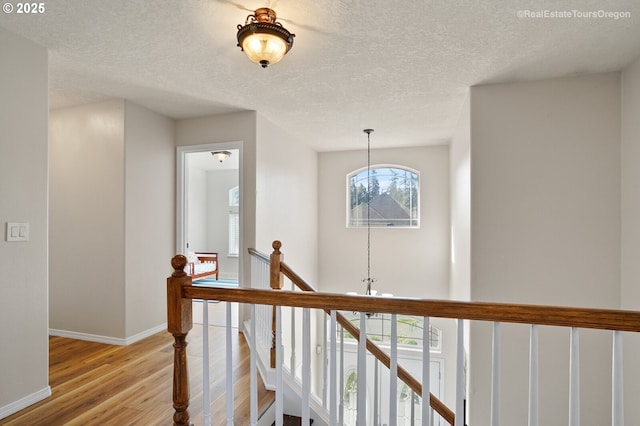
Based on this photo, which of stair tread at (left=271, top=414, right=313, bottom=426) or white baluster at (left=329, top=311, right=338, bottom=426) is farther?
Answer: stair tread at (left=271, top=414, right=313, bottom=426)

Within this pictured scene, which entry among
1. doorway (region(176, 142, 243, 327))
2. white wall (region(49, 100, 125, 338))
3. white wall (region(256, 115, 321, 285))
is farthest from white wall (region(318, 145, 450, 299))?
white wall (region(49, 100, 125, 338))

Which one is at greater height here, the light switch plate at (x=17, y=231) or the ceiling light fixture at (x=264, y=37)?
the ceiling light fixture at (x=264, y=37)

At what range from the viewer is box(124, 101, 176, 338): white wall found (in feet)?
11.6

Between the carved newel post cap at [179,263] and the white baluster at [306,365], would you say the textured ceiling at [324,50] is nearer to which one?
the carved newel post cap at [179,263]

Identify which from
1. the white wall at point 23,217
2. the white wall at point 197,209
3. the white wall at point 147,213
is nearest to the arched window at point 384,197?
the white wall at point 147,213

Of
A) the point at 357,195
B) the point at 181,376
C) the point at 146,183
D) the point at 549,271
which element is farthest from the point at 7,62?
the point at 357,195

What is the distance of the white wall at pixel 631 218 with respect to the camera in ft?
8.38

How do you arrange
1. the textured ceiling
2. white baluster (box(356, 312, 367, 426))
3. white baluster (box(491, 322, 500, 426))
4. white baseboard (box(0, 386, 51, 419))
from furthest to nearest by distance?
white baseboard (box(0, 386, 51, 419)) → the textured ceiling → white baluster (box(356, 312, 367, 426)) → white baluster (box(491, 322, 500, 426))

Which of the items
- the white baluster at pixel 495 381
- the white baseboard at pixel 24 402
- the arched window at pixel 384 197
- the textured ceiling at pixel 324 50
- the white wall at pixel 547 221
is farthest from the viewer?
the arched window at pixel 384 197

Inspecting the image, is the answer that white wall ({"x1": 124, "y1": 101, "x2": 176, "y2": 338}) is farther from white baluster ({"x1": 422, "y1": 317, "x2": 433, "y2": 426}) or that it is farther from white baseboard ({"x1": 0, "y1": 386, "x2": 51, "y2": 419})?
white baluster ({"x1": 422, "y1": 317, "x2": 433, "y2": 426})

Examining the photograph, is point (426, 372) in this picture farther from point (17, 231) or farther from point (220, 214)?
point (220, 214)

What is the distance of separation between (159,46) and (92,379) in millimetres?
2631

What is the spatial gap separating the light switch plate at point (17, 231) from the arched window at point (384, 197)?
4752mm

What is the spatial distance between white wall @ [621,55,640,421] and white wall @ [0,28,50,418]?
14.3ft
